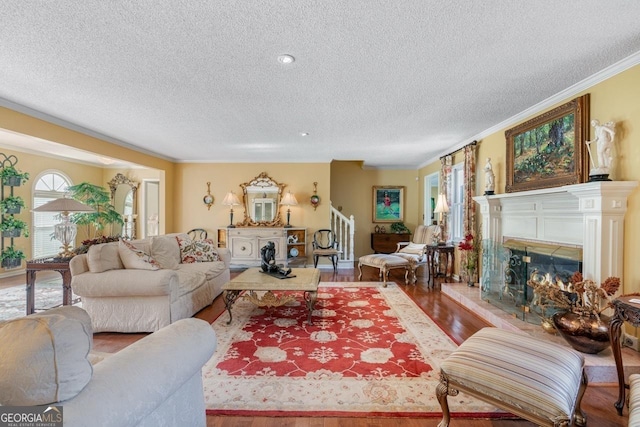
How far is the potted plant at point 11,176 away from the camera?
5051mm

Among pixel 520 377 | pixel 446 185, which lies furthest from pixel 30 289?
pixel 446 185

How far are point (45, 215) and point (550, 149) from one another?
29.1 feet

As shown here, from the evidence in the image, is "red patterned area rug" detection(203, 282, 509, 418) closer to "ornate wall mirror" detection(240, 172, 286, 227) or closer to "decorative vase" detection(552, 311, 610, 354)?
"decorative vase" detection(552, 311, 610, 354)

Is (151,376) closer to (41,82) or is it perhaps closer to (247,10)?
(247,10)

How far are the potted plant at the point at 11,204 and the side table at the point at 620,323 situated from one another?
815 centimetres

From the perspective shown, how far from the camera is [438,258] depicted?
205 inches

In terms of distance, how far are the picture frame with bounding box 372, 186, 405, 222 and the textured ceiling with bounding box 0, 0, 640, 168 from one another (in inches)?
144

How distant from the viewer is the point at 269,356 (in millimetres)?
2447

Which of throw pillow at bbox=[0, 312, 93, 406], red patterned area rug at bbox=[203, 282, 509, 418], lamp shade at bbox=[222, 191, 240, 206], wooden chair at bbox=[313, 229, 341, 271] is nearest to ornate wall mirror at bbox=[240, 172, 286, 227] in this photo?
lamp shade at bbox=[222, 191, 240, 206]

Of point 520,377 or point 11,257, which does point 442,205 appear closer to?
point 520,377

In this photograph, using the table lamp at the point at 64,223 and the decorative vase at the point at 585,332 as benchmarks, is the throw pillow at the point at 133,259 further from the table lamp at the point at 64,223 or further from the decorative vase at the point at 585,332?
the decorative vase at the point at 585,332

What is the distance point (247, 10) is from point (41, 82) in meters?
2.37

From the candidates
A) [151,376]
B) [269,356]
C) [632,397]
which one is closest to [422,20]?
[632,397]

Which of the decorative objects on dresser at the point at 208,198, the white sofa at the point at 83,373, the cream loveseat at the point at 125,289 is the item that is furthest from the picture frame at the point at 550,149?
the decorative objects on dresser at the point at 208,198
